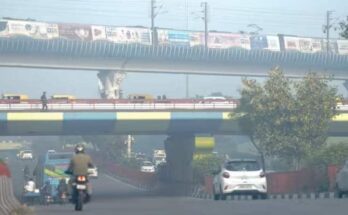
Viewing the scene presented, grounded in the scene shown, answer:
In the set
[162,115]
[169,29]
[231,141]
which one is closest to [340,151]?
[162,115]

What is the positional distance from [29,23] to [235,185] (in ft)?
206

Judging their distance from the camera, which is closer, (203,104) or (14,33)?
(203,104)

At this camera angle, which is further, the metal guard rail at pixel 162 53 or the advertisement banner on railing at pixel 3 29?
the advertisement banner on railing at pixel 3 29

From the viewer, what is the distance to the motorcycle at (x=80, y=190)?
23328 mm

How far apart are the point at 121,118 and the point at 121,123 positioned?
2.98ft

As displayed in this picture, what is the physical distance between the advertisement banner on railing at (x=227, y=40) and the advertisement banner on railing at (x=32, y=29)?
57.0 ft

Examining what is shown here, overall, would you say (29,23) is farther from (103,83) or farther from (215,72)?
(215,72)

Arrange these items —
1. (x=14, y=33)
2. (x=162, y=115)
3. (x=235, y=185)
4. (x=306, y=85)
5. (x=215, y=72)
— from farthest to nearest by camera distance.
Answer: (x=215, y=72) < (x=14, y=33) < (x=162, y=115) < (x=306, y=85) < (x=235, y=185)

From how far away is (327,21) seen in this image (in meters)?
114

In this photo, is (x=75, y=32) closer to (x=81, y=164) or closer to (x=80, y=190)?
(x=80, y=190)

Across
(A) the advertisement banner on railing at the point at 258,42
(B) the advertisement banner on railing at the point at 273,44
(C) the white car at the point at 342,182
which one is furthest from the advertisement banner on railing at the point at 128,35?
(C) the white car at the point at 342,182

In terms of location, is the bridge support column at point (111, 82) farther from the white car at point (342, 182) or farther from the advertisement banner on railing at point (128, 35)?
the white car at point (342, 182)

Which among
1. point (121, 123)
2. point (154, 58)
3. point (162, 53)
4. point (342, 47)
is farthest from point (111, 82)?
point (342, 47)

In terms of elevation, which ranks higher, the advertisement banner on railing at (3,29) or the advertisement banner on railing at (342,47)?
the advertisement banner on railing at (3,29)
